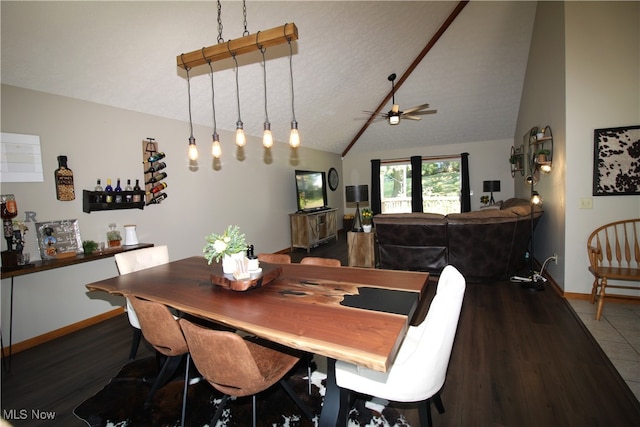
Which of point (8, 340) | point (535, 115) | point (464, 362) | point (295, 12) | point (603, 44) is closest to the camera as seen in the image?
point (464, 362)

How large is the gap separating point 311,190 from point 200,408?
17.6 ft

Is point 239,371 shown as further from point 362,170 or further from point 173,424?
point 362,170

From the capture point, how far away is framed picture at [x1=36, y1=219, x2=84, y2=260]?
8.99 feet

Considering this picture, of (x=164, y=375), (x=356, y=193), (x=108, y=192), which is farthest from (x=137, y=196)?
(x=356, y=193)

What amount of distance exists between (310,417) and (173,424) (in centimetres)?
82

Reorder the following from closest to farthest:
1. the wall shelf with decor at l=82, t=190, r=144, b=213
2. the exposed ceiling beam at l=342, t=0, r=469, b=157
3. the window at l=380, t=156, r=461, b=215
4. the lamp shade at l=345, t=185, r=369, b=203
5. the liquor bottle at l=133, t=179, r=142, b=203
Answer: the wall shelf with decor at l=82, t=190, r=144, b=213, the liquor bottle at l=133, t=179, r=142, b=203, the exposed ceiling beam at l=342, t=0, r=469, b=157, the lamp shade at l=345, t=185, r=369, b=203, the window at l=380, t=156, r=461, b=215

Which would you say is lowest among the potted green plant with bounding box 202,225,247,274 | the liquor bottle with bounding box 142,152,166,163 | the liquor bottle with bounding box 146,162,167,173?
the potted green plant with bounding box 202,225,247,274

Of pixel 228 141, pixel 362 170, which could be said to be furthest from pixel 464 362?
pixel 362 170

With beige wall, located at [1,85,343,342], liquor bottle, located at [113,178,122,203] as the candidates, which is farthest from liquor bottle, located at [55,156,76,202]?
liquor bottle, located at [113,178,122,203]

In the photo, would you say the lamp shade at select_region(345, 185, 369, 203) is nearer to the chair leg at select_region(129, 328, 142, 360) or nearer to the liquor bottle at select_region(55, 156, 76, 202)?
the chair leg at select_region(129, 328, 142, 360)

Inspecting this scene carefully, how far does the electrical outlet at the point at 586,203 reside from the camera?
3.11m

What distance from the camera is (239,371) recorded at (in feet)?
4.35

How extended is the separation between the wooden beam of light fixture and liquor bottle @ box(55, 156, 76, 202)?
5.71ft

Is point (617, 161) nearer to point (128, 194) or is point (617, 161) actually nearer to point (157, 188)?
point (157, 188)
